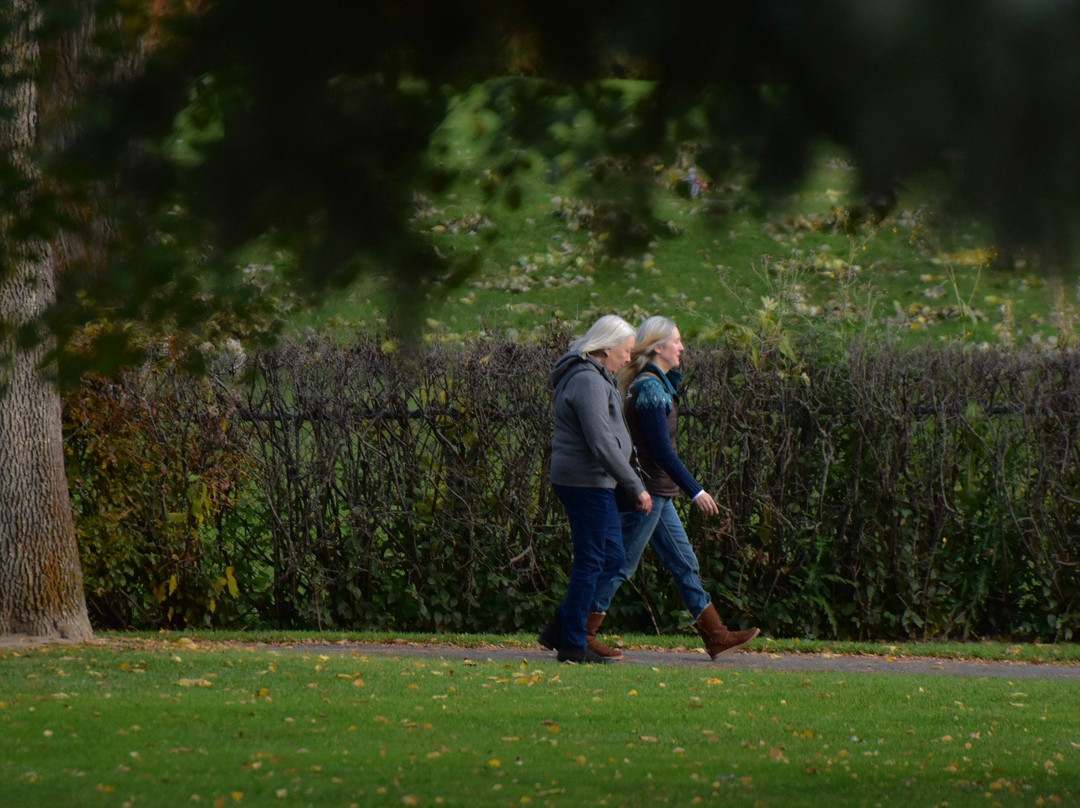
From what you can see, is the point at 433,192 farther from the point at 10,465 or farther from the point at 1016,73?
the point at 10,465

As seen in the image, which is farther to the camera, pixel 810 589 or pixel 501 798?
pixel 810 589

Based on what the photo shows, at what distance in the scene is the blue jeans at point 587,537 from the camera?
27.1ft

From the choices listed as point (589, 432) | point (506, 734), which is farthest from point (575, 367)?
point (506, 734)

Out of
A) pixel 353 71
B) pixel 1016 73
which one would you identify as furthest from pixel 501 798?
pixel 1016 73

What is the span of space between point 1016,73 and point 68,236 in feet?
8.22

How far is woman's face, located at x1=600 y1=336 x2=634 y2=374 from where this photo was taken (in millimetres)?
8305

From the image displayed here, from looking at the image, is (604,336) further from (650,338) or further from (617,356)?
(650,338)

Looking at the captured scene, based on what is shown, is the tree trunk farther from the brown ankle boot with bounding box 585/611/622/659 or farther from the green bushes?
the brown ankle boot with bounding box 585/611/622/659

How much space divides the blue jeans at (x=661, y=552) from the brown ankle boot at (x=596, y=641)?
7 centimetres

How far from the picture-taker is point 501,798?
5.32m

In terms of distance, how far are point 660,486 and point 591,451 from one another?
0.73 metres

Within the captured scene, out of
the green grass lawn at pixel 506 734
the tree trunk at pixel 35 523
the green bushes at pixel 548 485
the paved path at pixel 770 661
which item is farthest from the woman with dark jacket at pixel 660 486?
the tree trunk at pixel 35 523

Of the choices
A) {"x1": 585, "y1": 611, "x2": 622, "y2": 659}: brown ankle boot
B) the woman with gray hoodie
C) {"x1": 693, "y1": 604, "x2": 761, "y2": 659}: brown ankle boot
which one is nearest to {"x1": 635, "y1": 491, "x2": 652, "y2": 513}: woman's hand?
the woman with gray hoodie

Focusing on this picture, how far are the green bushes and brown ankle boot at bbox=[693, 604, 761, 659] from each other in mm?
1430
